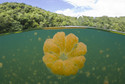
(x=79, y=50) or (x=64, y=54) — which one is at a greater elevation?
(x=79, y=50)

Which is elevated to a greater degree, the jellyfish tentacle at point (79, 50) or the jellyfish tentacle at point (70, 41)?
the jellyfish tentacle at point (70, 41)

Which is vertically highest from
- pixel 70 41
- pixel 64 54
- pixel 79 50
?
pixel 70 41

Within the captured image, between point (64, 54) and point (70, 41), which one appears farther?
point (64, 54)

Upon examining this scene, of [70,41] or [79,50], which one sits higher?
[70,41]

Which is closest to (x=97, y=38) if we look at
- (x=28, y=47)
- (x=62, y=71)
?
(x=28, y=47)

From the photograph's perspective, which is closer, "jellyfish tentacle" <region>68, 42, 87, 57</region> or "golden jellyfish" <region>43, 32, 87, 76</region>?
"golden jellyfish" <region>43, 32, 87, 76</region>

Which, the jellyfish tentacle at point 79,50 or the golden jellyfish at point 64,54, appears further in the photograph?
the jellyfish tentacle at point 79,50

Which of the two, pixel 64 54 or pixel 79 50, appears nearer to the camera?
pixel 79 50

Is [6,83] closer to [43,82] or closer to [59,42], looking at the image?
[43,82]
